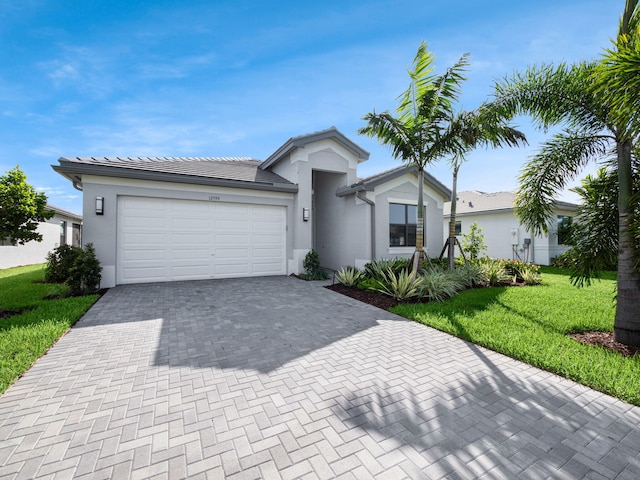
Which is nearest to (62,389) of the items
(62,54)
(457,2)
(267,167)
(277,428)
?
(277,428)

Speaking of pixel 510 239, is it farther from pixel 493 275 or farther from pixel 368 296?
pixel 368 296

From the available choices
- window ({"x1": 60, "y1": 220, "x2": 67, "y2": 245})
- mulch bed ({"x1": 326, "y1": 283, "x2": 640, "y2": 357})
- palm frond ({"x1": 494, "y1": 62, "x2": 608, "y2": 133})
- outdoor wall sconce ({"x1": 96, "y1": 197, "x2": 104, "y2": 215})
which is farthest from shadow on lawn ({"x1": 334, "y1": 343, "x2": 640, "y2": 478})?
window ({"x1": 60, "y1": 220, "x2": 67, "y2": 245})

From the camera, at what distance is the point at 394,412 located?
2.80 metres

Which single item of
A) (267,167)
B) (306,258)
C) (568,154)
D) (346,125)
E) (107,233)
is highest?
(346,125)

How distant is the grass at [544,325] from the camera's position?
3.53 metres

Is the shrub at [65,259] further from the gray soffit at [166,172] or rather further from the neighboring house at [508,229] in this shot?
the neighboring house at [508,229]

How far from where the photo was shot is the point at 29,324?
205 inches

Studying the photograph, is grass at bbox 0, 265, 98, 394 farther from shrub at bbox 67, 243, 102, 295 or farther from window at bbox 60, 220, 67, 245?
window at bbox 60, 220, 67, 245

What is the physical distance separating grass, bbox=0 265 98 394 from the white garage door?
2.19 metres

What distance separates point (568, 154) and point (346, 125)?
8410mm

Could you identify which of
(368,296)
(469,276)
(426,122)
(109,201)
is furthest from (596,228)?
(109,201)

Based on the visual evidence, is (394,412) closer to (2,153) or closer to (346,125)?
(346,125)

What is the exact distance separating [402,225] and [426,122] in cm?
493

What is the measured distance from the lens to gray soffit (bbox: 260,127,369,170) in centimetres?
1128
